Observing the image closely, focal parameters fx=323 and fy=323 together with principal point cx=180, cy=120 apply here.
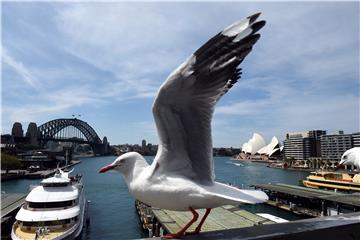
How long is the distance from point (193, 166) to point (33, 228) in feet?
33.3

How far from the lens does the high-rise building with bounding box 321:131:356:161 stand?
73.5 meters

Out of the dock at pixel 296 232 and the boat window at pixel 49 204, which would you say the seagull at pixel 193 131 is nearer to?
the dock at pixel 296 232

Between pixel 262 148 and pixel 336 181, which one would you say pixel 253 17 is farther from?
pixel 262 148

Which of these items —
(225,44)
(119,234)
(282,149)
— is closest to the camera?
(225,44)

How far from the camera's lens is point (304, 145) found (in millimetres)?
84812

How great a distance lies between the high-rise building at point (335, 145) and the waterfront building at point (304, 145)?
3.87 meters

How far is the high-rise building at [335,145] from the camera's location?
7350 cm

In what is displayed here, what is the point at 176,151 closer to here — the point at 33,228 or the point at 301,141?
the point at 33,228

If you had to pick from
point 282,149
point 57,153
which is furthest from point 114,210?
point 282,149

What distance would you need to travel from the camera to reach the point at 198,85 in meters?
2.00

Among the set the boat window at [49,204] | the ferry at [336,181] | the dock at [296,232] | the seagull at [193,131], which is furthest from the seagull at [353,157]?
the ferry at [336,181]

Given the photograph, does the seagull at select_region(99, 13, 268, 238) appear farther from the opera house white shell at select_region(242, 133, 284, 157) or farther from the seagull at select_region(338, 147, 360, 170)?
the opera house white shell at select_region(242, 133, 284, 157)

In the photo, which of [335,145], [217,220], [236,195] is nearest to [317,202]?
[217,220]

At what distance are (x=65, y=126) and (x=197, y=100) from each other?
84733 millimetres
